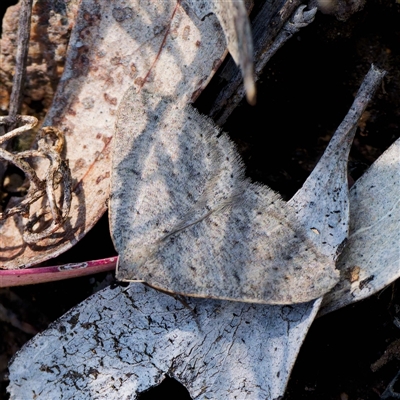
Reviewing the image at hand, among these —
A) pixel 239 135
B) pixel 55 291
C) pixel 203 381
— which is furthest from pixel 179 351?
pixel 239 135

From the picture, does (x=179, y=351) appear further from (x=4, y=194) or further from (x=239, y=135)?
(x=4, y=194)

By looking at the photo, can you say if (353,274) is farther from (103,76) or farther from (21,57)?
(21,57)

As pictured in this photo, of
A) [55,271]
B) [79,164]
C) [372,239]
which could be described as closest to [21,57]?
[79,164]

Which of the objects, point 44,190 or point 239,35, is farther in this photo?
point 44,190

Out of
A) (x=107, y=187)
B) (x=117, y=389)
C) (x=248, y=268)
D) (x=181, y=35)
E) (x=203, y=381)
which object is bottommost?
(x=117, y=389)

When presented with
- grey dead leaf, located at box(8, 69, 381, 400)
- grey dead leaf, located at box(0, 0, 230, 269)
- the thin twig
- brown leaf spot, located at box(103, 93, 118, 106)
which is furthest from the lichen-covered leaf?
the thin twig

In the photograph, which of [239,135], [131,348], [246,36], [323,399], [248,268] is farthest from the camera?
[239,135]

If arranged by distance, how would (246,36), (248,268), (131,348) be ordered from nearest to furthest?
1. (246,36)
2. (248,268)
3. (131,348)
